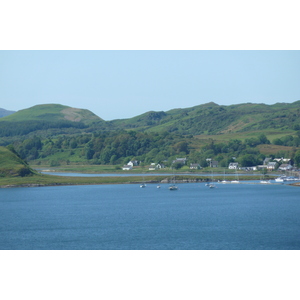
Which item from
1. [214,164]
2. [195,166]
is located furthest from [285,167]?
[195,166]

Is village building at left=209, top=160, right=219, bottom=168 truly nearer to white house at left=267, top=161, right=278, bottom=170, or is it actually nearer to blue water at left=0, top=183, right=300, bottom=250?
white house at left=267, top=161, right=278, bottom=170

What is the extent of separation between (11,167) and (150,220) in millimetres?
52339

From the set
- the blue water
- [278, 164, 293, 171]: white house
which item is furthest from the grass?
[278, 164, 293, 171]: white house

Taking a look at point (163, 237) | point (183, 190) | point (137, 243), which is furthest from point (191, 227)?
point (183, 190)

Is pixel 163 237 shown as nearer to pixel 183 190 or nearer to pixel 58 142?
pixel 183 190

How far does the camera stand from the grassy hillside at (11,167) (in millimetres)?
91625

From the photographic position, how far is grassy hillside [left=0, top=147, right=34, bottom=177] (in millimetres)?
91625

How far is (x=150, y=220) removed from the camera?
47.2 metres

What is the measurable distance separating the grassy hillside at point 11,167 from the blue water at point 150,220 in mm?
15750

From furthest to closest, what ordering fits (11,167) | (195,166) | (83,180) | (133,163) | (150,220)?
(133,163) < (195,166) < (83,180) < (11,167) < (150,220)

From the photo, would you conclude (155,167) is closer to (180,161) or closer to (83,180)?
(180,161)

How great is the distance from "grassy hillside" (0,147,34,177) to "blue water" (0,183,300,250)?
1575cm

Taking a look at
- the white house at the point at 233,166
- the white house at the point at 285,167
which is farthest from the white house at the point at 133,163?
the white house at the point at 285,167

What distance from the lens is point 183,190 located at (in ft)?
267
